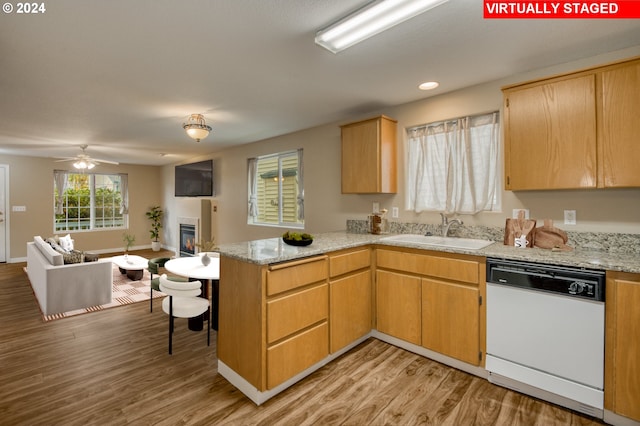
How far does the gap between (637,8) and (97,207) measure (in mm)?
9482

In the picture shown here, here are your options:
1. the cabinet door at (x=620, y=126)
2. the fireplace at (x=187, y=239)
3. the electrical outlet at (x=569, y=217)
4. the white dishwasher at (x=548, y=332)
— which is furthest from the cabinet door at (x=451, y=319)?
the fireplace at (x=187, y=239)

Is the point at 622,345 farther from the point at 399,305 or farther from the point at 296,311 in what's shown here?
the point at 296,311

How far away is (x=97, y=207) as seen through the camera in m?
7.61

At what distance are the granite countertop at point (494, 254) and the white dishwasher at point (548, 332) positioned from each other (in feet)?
0.17

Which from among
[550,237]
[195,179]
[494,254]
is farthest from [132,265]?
[550,237]

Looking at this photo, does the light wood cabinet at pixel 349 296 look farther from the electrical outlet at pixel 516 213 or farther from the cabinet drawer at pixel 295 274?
the electrical outlet at pixel 516 213

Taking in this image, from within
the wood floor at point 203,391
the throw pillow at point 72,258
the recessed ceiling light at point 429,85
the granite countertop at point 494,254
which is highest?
the recessed ceiling light at point 429,85

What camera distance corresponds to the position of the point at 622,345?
1.71 m

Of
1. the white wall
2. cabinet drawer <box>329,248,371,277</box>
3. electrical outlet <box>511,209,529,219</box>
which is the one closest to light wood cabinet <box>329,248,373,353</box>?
cabinet drawer <box>329,248,371,277</box>

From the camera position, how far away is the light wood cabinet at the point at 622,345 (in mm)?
1675

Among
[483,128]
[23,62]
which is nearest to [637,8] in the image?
[483,128]

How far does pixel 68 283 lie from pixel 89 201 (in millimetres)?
4923

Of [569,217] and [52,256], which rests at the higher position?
[569,217]

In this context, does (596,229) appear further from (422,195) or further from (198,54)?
(198,54)
